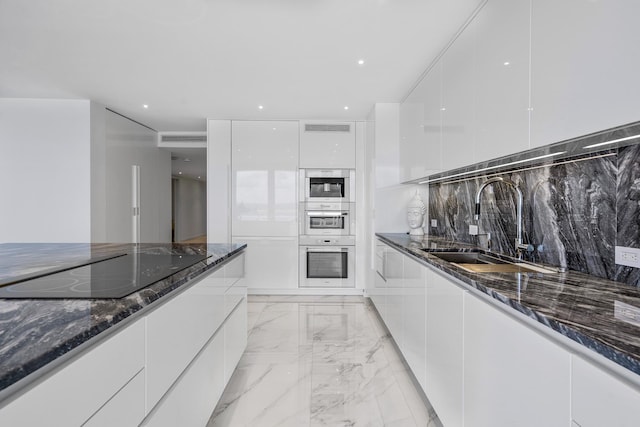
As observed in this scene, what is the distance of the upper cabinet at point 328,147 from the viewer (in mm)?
4281

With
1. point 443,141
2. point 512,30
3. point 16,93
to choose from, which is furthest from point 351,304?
point 16,93

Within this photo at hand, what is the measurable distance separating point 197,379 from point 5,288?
789 millimetres

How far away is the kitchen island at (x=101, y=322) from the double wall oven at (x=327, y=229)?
250 centimetres

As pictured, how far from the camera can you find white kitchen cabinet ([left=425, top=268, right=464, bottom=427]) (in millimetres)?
1357

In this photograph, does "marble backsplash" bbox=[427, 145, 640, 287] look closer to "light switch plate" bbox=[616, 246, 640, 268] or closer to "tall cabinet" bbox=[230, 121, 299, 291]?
"light switch plate" bbox=[616, 246, 640, 268]

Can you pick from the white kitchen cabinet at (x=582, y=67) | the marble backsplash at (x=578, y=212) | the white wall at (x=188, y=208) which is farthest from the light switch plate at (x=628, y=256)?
the white wall at (x=188, y=208)

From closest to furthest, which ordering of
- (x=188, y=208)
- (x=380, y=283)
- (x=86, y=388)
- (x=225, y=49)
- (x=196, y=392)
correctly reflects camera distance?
(x=86, y=388) < (x=196, y=392) < (x=225, y=49) < (x=380, y=283) < (x=188, y=208)

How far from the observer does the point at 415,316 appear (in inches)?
78.3

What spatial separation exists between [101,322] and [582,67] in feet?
5.55

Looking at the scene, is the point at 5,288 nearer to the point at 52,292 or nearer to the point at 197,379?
the point at 52,292

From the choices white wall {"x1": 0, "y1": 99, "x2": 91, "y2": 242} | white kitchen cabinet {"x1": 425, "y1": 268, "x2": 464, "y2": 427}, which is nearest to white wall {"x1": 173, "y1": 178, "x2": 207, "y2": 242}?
white wall {"x1": 0, "y1": 99, "x2": 91, "y2": 242}

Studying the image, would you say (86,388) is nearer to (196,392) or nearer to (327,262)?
(196,392)

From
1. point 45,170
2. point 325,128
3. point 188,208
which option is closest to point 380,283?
point 325,128

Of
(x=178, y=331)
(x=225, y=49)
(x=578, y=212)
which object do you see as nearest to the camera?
(x=178, y=331)
